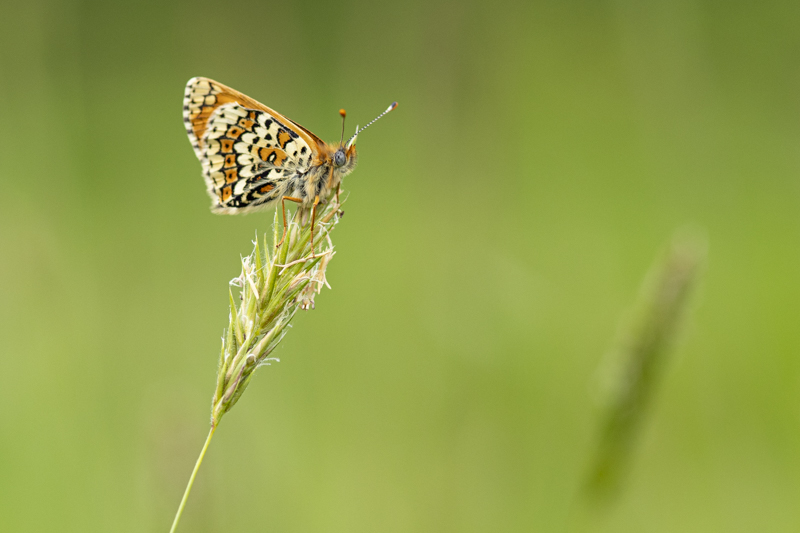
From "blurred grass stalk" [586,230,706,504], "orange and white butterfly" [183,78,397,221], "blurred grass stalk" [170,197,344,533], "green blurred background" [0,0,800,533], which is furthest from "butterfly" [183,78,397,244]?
"blurred grass stalk" [586,230,706,504]

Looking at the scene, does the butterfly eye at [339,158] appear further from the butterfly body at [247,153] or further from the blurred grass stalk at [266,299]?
the blurred grass stalk at [266,299]

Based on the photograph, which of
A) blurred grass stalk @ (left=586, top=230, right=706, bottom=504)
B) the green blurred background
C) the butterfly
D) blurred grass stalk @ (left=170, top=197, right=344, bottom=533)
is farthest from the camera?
the green blurred background

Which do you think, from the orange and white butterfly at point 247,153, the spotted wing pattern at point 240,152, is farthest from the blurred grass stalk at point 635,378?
the spotted wing pattern at point 240,152

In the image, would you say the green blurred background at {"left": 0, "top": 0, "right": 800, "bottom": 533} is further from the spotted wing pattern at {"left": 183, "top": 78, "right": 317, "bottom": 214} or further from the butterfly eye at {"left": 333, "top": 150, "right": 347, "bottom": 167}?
the spotted wing pattern at {"left": 183, "top": 78, "right": 317, "bottom": 214}

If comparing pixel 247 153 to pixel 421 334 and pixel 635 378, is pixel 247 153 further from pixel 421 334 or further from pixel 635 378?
pixel 421 334

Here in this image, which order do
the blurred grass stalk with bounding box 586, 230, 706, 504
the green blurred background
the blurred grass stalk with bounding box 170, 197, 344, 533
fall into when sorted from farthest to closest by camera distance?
the green blurred background < the blurred grass stalk with bounding box 586, 230, 706, 504 < the blurred grass stalk with bounding box 170, 197, 344, 533

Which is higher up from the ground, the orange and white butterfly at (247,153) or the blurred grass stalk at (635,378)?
the orange and white butterfly at (247,153)

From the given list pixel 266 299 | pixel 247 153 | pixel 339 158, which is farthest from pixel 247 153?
pixel 266 299
